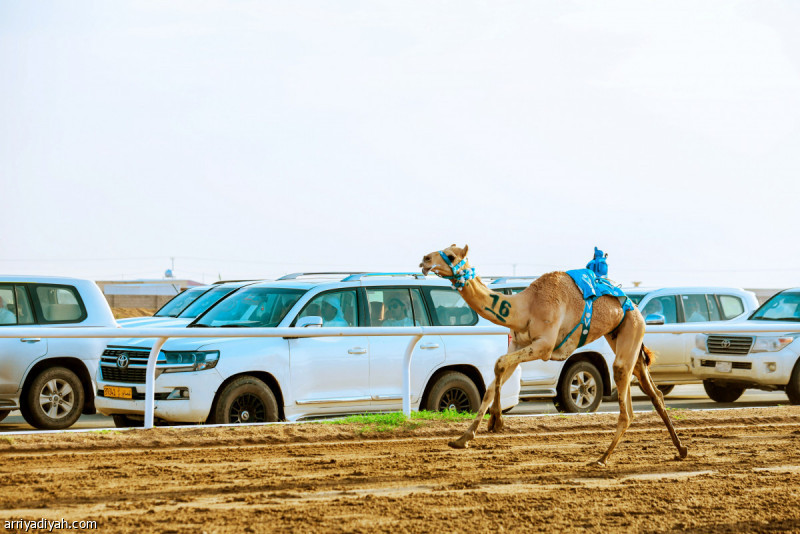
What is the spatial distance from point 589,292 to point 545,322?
543 mm

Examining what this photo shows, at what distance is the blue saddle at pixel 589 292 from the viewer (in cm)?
926

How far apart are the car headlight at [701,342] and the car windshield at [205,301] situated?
7.72m

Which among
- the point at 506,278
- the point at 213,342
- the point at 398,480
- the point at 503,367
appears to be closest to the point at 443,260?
the point at 503,367

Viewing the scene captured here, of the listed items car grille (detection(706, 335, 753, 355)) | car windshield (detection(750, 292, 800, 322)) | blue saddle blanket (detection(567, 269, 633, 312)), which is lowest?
car grille (detection(706, 335, 753, 355))

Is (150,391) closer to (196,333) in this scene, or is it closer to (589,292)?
(196,333)

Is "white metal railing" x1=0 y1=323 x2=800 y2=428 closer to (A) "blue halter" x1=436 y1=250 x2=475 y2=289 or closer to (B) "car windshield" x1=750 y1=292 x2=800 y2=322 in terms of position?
(A) "blue halter" x1=436 y1=250 x2=475 y2=289

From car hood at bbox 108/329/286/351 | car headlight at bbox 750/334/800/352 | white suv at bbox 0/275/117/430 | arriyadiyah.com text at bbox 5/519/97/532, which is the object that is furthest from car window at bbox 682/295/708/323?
arriyadiyah.com text at bbox 5/519/97/532

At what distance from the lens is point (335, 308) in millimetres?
12859

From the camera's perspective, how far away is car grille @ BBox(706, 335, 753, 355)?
56.9 feet

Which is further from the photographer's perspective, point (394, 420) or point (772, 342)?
point (772, 342)

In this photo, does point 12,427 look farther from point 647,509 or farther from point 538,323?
point 647,509

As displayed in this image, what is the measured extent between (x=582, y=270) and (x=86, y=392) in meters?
7.29

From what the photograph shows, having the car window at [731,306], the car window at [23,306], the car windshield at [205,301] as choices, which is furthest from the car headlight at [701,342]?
the car window at [23,306]

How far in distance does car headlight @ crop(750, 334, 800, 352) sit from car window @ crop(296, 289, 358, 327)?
7.47 meters
